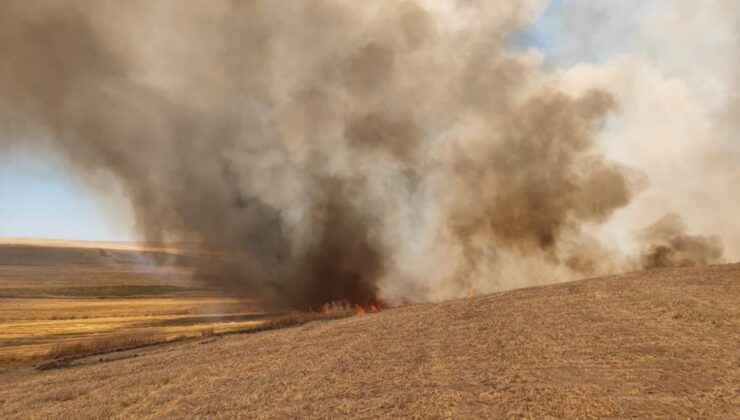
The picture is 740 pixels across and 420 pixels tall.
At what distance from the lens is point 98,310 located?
53875 mm

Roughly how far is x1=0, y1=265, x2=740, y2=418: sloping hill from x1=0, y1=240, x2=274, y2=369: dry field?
954cm

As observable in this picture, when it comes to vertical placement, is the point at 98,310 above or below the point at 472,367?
above

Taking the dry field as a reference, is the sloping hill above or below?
below

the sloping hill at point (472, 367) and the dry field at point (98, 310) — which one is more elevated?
the dry field at point (98, 310)

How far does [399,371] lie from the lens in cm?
1638

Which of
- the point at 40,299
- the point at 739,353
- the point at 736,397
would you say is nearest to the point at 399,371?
the point at 736,397

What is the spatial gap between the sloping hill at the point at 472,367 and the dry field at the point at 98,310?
954 cm

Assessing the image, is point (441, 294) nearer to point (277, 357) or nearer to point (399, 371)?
point (277, 357)

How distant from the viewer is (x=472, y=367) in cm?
1591

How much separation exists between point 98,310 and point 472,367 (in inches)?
1985

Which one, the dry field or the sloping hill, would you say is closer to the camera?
the sloping hill

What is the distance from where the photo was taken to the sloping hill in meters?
12.4

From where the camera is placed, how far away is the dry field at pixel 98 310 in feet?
115

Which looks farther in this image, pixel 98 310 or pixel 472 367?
pixel 98 310
